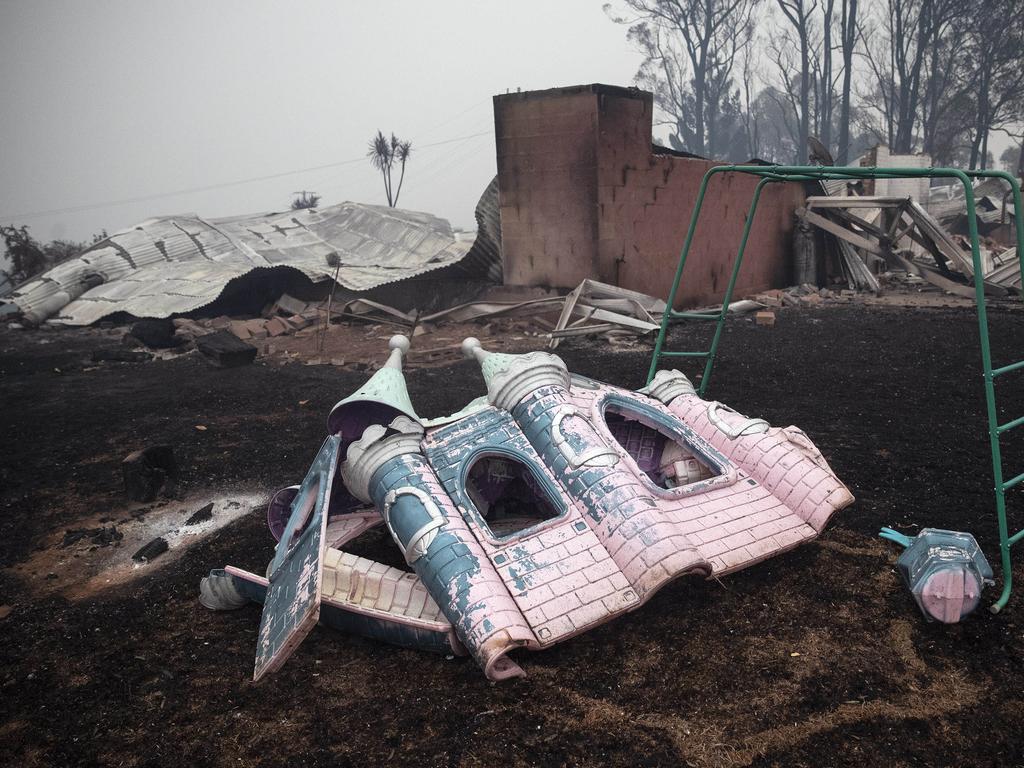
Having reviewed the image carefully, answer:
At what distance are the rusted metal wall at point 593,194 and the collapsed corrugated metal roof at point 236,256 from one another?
3.43ft

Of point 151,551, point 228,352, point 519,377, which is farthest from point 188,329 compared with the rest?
point 519,377

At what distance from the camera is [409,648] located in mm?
3236

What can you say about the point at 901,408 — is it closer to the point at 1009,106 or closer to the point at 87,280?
the point at 87,280

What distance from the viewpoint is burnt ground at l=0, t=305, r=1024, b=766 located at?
2.61 metres

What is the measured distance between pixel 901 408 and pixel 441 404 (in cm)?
450

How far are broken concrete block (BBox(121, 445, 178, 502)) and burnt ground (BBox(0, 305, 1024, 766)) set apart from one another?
0.12 m

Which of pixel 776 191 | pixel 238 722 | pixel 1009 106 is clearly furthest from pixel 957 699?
pixel 1009 106

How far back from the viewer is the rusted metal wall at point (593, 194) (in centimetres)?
1134

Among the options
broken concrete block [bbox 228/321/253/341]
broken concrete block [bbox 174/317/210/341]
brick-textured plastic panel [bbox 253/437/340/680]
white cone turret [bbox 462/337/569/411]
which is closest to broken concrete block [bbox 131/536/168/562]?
brick-textured plastic panel [bbox 253/437/340/680]

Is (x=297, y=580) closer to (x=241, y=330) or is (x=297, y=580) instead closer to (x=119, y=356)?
(x=119, y=356)

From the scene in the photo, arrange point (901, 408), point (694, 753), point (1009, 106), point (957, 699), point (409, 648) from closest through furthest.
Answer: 1. point (694, 753)
2. point (957, 699)
3. point (409, 648)
4. point (901, 408)
5. point (1009, 106)

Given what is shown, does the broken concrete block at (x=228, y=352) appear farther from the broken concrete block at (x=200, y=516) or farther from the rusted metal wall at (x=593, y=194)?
the broken concrete block at (x=200, y=516)

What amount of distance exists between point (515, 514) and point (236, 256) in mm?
15445

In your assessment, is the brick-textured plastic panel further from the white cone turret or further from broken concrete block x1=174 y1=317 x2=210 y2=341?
broken concrete block x1=174 y1=317 x2=210 y2=341
